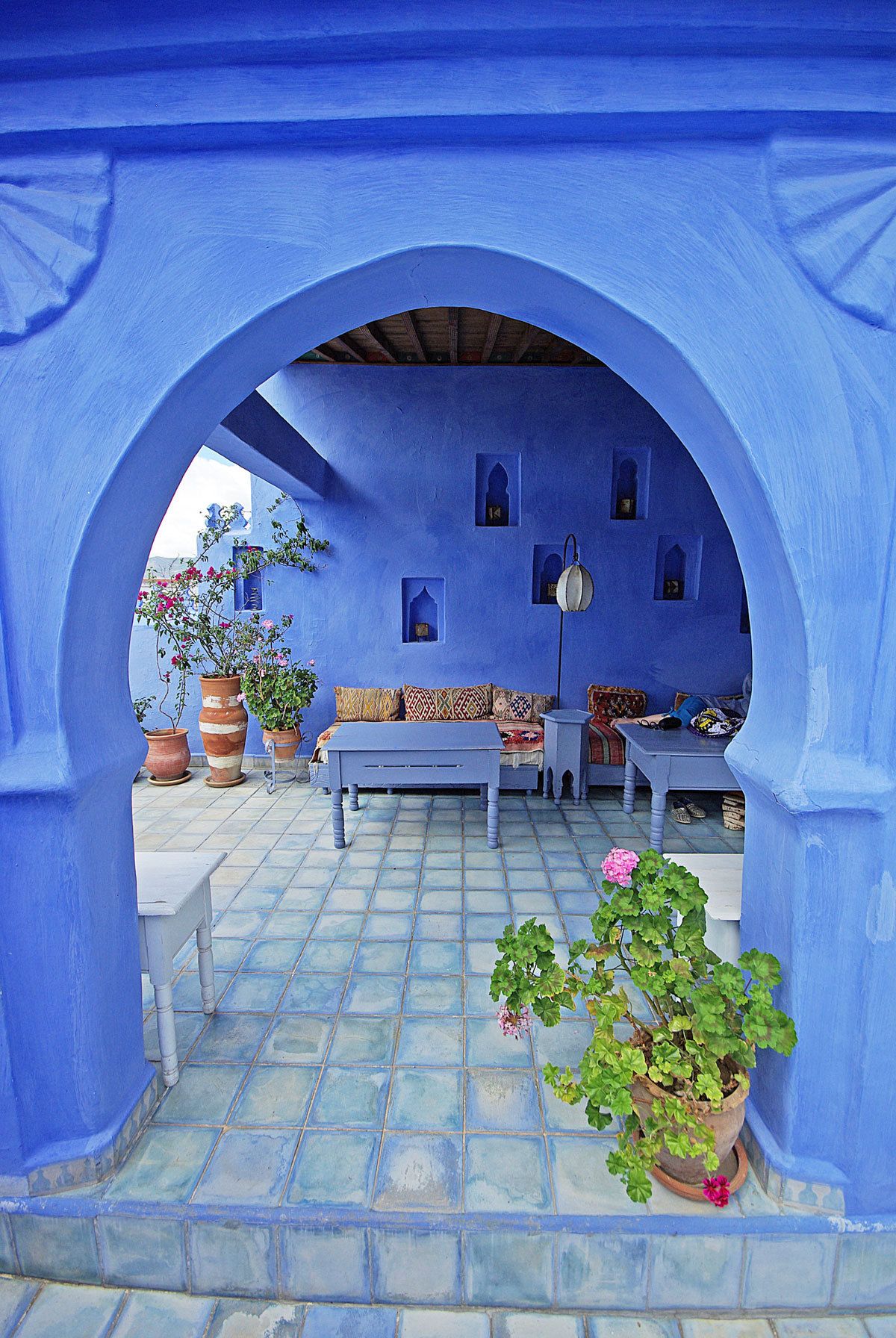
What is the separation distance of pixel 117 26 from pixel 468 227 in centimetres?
109

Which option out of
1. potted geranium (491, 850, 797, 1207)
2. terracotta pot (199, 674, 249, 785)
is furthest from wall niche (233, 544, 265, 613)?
potted geranium (491, 850, 797, 1207)

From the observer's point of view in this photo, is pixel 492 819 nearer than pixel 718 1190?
No

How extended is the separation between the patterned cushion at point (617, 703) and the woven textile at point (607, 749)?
0.70 meters

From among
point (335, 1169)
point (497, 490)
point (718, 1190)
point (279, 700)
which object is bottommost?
point (335, 1169)

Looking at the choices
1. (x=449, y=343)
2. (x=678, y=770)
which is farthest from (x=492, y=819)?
(x=449, y=343)

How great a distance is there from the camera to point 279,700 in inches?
278

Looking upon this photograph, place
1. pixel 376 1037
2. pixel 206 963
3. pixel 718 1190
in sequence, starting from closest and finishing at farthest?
pixel 718 1190 → pixel 376 1037 → pixel 206 963

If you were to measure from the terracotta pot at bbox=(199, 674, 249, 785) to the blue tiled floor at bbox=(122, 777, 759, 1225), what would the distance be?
1380 mm

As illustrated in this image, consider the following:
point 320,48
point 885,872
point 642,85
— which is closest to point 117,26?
point 320,48

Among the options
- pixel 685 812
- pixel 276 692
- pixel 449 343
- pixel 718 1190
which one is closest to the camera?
pixel 718 1190

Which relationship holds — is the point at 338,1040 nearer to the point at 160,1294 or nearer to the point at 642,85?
the point at 160,1294

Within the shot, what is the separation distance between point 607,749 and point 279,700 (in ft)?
10.5

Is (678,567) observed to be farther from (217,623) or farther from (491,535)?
(217,623)

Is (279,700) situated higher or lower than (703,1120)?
higher
